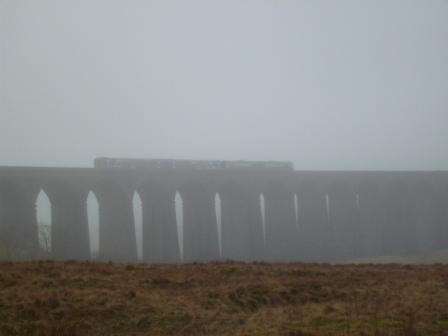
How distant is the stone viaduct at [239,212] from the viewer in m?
29.7

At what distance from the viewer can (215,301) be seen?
9.15 m

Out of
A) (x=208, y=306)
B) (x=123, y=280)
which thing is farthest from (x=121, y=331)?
(x=123, y=280)

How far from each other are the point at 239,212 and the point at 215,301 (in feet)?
96.0

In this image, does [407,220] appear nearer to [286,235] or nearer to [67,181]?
[286,235]

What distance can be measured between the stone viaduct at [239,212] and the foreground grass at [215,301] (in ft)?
58.3

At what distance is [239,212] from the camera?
38.4m

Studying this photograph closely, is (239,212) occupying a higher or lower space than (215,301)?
higher

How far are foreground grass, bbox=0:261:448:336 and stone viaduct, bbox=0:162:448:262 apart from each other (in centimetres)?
1777

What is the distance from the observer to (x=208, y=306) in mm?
8828

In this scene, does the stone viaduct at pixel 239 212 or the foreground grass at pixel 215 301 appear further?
the stone viaduct at pixel 239 212

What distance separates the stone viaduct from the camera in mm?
29703

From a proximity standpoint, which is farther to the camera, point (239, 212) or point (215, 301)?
point (239, 212)

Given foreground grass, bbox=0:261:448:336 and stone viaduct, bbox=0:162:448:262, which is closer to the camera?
foreground grass, bbox=0:261:448:336

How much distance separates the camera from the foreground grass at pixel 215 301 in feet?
25.3
